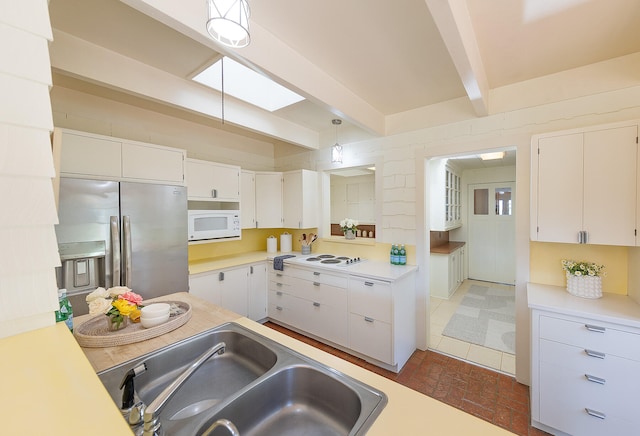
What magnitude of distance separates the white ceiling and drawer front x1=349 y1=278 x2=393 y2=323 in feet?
5.46

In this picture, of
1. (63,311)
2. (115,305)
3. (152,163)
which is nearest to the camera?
(63,311)

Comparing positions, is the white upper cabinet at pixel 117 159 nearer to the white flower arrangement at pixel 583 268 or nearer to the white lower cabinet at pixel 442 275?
the white flower arrangement at pixel 583 268

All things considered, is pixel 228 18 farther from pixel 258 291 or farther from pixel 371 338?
pixel 258 291

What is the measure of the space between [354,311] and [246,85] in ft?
8.26

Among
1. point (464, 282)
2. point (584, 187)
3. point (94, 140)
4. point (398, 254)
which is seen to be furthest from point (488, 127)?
point (464, 282)

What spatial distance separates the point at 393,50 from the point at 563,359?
7.92ft

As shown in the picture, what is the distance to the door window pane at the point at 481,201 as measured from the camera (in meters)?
5.43

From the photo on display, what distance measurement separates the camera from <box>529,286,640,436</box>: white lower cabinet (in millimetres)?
1584

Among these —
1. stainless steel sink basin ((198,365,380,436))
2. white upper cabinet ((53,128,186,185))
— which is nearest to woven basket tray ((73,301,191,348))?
stainless steel sink basin ((198,365,380,436))

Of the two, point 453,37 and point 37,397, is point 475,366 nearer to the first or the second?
point 453,37

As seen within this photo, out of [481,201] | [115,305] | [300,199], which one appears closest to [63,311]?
[115,305]

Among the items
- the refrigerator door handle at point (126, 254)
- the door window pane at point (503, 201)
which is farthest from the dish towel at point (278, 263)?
the door window pane at point (503, 201)

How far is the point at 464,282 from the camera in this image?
534 centimetres

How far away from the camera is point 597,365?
166 centimetres
